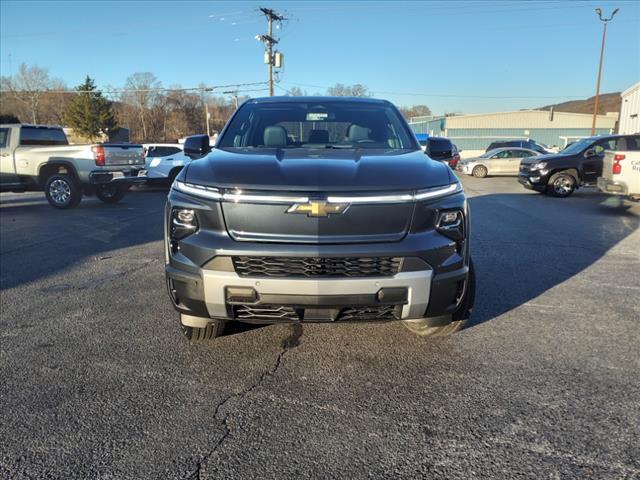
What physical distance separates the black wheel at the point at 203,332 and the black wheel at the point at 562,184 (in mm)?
12682

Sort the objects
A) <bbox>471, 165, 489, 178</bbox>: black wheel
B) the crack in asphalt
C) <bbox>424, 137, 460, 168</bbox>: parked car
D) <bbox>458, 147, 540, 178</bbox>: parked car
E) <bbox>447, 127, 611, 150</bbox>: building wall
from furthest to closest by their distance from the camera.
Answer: <bbox>447, 127, 611, 150</bbox>: building wall < <bbox>471, 165, 489, 178</bbox>: black wheel < <bbox>458, 147, 540, 178</bbox>: parked car < <bbox>424, 137, 460, 168</bbox>: parked car < the crack in asphalt

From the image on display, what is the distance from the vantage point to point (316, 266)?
2459 millimetres

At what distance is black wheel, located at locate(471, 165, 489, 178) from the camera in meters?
21.5

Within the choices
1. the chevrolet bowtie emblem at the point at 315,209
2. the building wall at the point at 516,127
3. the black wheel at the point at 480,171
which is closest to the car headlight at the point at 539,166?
the black wheel at the point at 480,171

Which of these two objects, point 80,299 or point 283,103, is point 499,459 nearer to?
point 283,103

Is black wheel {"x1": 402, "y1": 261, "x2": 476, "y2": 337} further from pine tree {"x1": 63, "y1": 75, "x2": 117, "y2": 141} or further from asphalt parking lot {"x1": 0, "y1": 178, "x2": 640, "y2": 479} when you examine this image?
pine tree {"x1": 63, "y1": 75, "x2": 117, "y2": 141}

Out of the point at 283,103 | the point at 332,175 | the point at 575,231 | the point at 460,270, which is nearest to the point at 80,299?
the point at 283,103

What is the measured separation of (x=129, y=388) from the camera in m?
2.70

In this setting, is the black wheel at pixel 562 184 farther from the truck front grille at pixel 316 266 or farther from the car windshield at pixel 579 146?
the truck front grille at pixel 316 266

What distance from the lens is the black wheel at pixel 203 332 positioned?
123 inches

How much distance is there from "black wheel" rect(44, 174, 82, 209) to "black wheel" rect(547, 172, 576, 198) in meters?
12.8

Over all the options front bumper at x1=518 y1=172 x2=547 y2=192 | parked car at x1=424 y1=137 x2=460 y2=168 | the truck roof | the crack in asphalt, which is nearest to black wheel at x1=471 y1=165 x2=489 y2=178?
front bumper at x1=518 y1=172 x2=547 y2=192

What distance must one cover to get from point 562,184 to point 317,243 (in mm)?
12934

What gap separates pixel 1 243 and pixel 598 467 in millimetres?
7900
